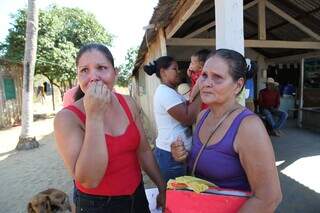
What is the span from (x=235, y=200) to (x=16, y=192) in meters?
5.66

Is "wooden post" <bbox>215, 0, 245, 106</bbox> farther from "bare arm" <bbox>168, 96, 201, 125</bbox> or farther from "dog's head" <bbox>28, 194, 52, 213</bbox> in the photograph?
"dog's head" <bbox>28, 194, 52, 213</bbox>

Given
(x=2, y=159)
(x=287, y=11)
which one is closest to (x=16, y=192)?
(x=2, y=159)

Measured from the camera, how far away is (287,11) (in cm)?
882

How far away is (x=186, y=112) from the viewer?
8.05 feet

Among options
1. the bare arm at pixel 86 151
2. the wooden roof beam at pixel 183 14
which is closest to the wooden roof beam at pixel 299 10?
the wooden roof beam at pixel 183 14

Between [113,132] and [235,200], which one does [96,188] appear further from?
[235,200]

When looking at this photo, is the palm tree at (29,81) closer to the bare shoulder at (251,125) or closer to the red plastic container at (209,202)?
the red plastic container at (209,202)

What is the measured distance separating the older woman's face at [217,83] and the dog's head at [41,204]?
6.92 feet

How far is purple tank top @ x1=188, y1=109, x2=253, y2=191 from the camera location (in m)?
1.46

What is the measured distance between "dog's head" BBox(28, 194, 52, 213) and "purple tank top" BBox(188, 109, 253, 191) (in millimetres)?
1995

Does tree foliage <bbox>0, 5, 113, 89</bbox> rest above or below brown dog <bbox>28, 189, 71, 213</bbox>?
above

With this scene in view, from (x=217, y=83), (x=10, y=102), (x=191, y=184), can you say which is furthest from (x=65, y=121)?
(x=10, y=102)

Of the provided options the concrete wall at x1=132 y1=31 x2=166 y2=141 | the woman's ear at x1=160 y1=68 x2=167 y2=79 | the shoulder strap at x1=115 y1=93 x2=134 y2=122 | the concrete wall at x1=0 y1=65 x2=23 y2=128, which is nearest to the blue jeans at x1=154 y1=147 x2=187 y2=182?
the woman's ear at x1=160 y1=68 x2=167 y2=79

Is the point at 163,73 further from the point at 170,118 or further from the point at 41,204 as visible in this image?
the point at 41,204
